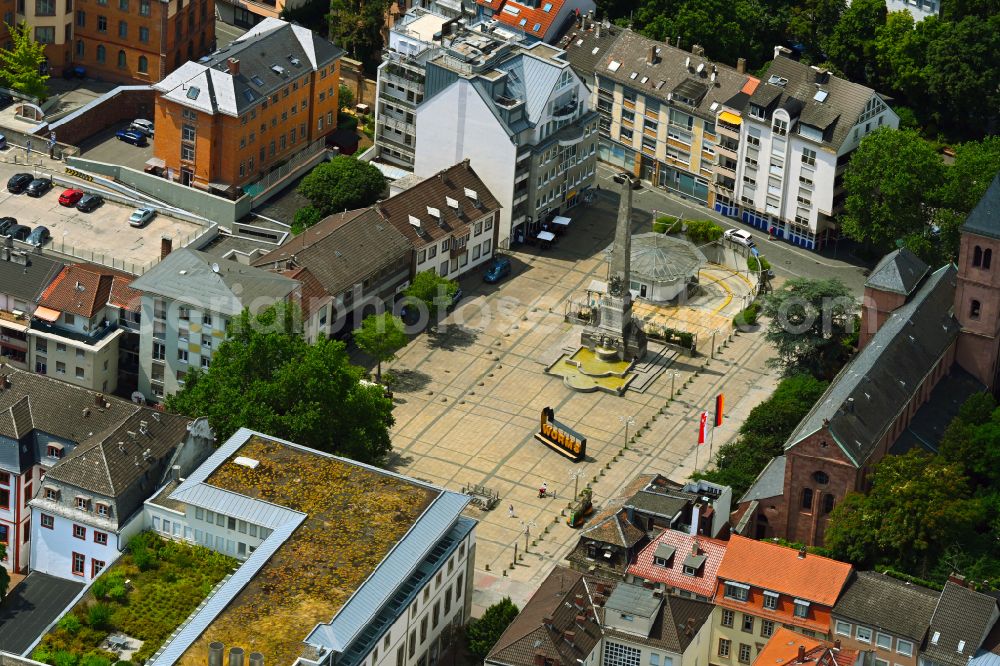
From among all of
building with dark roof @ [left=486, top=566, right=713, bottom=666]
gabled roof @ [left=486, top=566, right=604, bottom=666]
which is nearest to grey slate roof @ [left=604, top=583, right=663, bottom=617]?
building with dark roof @ [left=486, top=566, right=713, bottom=666]

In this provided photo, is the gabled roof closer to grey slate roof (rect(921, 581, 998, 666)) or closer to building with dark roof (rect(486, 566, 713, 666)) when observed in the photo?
building with dark roof (rect(486, 566, 713, 666))

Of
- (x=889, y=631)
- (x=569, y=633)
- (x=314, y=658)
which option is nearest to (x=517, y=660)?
(x=569, y=633)

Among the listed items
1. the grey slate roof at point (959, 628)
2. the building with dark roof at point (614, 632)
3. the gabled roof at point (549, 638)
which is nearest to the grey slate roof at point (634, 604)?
the building with dark roof at point (614, 632)

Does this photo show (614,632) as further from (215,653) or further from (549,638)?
(215,653)

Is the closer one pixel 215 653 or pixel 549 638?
pixel 215 653

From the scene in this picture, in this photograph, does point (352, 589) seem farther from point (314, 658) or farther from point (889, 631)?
point (889, 631)

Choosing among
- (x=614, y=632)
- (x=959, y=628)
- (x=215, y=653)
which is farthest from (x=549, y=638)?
(x=959, y=628)
